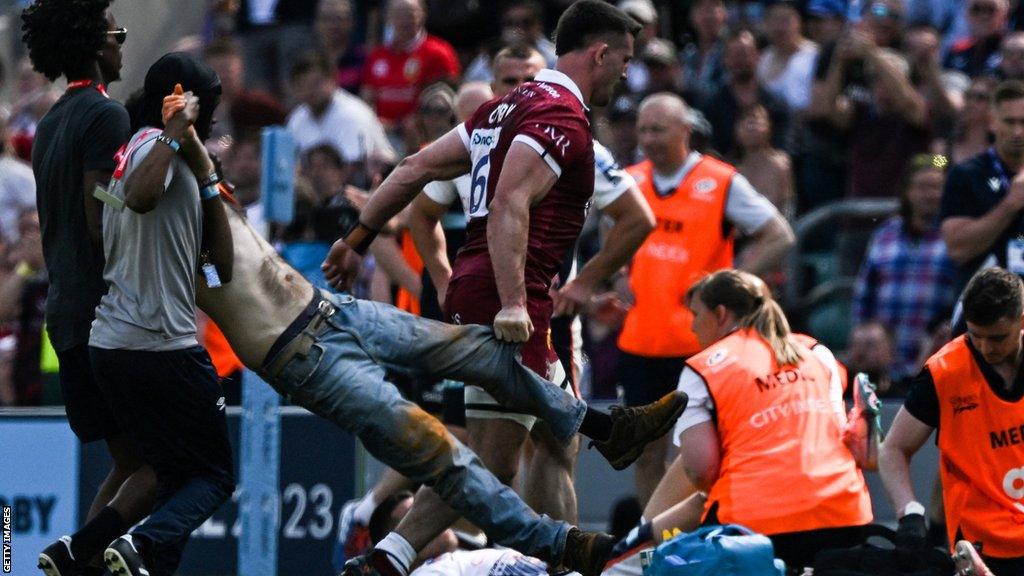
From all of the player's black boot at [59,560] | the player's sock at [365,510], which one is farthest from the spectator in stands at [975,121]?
the player's black boot at [59,560]

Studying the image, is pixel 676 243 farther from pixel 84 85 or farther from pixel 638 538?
pixel 84 85

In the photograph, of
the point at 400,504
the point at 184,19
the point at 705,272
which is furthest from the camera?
the point at 184,19

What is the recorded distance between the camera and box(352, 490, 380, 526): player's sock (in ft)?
31.9

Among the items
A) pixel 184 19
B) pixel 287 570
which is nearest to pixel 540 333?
pixel 287 570

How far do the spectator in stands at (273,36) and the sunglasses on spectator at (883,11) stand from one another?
5.78m

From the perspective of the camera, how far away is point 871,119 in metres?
13.1

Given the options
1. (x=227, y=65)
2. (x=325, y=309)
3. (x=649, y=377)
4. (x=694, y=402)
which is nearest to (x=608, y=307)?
(x=649, y=377)

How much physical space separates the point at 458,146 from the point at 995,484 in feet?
8.77

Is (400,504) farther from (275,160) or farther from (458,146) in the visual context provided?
(458,146)

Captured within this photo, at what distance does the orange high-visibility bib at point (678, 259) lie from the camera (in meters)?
10.2

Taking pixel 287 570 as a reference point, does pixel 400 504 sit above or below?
above

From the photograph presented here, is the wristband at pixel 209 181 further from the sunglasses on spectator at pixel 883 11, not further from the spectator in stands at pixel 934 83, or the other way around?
the sunglasses on spectator at pixel 883 11

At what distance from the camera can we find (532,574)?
748 centimetres

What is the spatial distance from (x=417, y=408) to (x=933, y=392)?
2.33 meters
